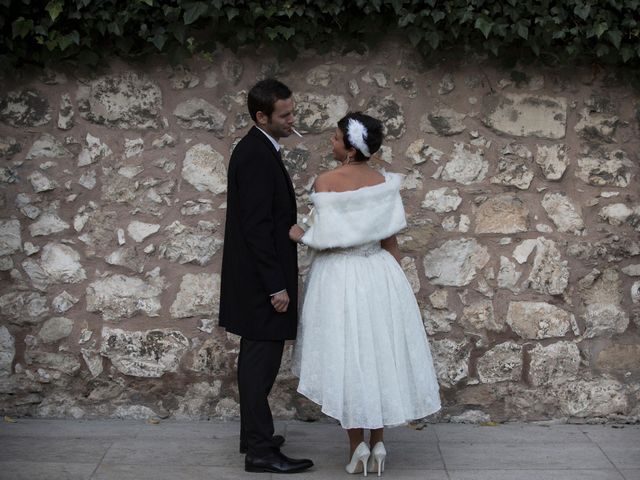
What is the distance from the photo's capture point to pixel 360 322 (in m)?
4.44

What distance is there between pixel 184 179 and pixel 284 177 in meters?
0.90

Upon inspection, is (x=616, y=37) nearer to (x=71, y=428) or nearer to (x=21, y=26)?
(x=21, y=26)

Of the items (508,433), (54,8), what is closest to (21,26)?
(54,8)

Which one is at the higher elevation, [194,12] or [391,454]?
[194,12]

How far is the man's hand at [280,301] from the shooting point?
14.8 feet

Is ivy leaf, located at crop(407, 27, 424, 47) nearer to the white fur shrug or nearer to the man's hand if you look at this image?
the white fur shrug

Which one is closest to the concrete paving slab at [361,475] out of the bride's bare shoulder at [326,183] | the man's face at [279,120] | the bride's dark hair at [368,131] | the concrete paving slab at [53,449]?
the concrete paving slab at [53,449]

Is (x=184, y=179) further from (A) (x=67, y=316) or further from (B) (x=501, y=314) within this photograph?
(B) (x=501, y=314)

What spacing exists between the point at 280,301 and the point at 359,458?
0.80 metres

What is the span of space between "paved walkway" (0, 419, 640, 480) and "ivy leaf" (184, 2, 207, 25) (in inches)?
81.7

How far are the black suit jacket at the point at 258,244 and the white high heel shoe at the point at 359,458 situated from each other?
586mm

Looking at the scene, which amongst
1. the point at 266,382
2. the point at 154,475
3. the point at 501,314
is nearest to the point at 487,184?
the point at 501,314

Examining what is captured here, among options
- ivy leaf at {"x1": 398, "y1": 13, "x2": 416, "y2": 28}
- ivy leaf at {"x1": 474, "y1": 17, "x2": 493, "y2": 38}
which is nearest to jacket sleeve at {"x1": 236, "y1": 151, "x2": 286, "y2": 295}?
ivy leaf at {"x1": 398, "y1": 13, "x2": 416, "y2": 28}

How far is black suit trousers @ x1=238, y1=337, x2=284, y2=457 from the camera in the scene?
15.0 ft
